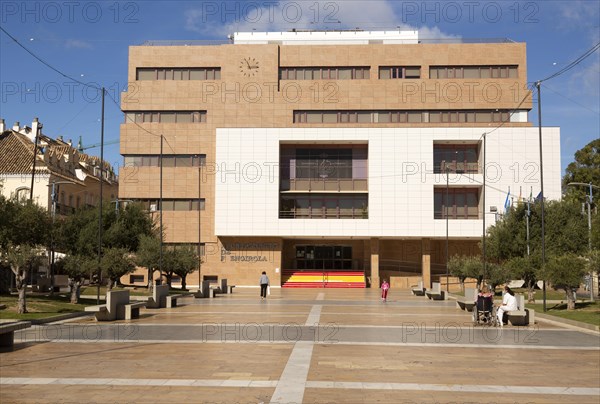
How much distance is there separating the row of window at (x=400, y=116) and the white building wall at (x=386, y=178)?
9.65 feet

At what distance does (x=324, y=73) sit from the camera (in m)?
67.7

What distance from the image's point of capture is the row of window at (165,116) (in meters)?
67.8

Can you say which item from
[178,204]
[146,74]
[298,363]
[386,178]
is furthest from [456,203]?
[298,363]

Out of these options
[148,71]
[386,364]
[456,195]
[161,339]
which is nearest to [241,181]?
[148,71]

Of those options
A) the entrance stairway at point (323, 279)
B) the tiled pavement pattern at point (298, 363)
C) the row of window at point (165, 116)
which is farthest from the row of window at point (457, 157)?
the tiled pavement pattern at point (298, 363)

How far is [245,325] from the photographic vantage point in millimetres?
21891

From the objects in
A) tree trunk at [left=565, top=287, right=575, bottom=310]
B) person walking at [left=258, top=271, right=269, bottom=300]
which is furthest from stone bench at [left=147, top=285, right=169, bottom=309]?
tree trunk at [left=565, top=287, right=575, bottom=310]

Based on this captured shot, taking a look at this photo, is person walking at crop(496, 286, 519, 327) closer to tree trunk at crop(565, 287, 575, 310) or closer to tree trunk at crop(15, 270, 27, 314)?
tree trunk at crop(565, 287, 575, 310)

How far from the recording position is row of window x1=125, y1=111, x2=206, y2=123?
67.8 meters

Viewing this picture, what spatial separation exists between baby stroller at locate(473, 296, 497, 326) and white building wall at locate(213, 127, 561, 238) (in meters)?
39.6

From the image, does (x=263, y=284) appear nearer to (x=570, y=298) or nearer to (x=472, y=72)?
(x=570, y=298)

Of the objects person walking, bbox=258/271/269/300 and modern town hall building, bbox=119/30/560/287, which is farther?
modern town hall building, bbox=119/30/560/287

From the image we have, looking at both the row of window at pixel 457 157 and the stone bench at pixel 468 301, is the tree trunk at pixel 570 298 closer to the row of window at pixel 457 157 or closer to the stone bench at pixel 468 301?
the stone bench at pixel 468 301

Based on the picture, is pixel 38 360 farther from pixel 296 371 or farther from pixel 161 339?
pixel 296 371
